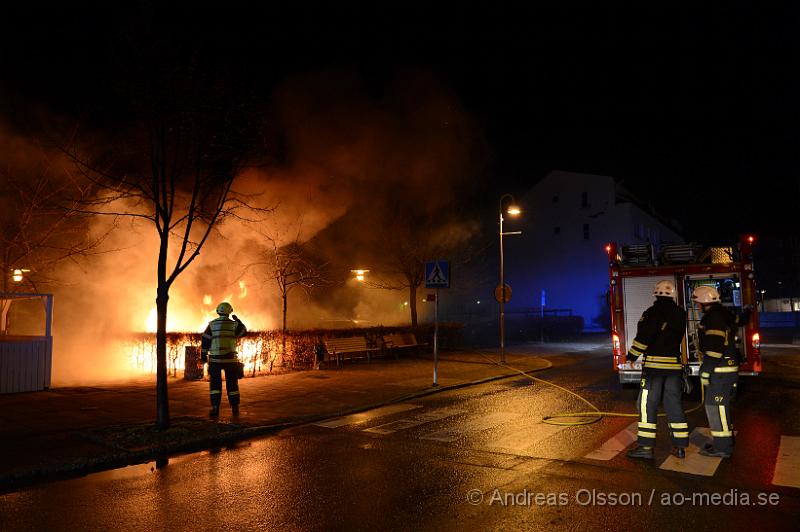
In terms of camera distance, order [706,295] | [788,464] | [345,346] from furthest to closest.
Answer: [345,346]
[706,295]
[788,464]

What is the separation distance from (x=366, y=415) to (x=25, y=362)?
6632mm

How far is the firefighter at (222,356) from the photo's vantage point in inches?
326

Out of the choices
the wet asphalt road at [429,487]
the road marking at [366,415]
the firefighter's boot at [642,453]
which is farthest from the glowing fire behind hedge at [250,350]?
the firefighter's boot at [642,453]

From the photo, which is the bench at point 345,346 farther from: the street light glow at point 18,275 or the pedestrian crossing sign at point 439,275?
the street light glow at point 18,275

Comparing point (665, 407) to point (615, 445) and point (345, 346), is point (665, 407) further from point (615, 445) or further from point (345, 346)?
point (345, 346)

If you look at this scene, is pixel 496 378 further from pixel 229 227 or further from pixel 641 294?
pixel 229 227

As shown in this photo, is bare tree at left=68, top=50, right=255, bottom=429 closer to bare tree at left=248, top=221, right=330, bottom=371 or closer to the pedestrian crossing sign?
the pedestrian crossing sign

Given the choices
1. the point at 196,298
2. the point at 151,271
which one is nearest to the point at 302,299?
the point at 196,298

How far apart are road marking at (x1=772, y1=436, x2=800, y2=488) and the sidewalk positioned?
5.68m

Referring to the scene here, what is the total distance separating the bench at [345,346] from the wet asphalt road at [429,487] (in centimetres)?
688

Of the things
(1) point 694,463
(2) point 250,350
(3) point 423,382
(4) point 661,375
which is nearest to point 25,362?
(2) point 250,350

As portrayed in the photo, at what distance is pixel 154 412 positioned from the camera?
8.45 meters

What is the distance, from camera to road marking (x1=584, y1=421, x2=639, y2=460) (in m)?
5.84

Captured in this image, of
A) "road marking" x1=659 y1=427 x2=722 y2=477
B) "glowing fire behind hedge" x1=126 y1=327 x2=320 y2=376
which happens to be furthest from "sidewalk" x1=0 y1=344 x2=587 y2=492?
"road marking" x1=659 y1=427 x2=722 y2=477
